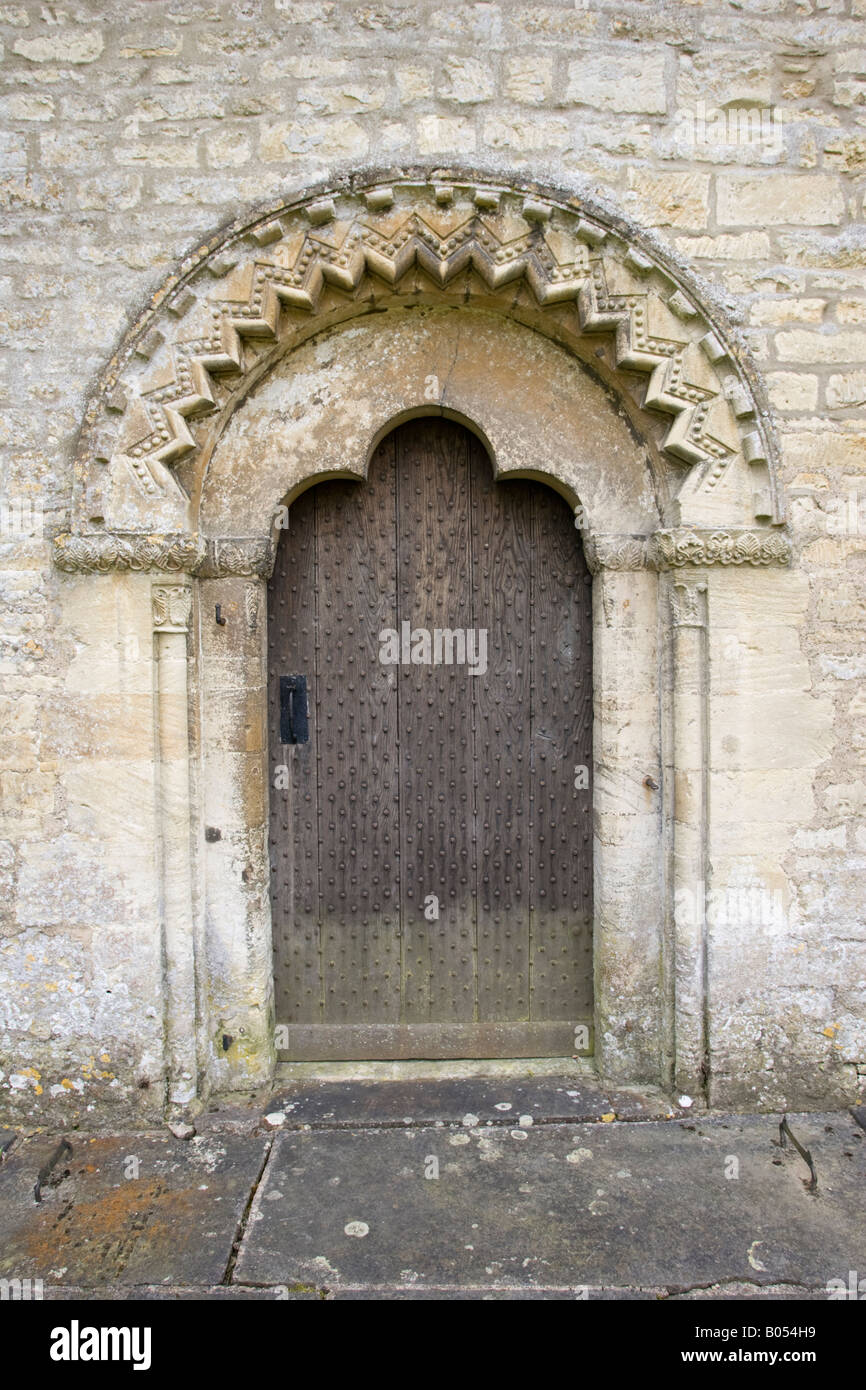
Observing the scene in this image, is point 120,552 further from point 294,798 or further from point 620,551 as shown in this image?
point 620,551

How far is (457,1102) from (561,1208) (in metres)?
0.67

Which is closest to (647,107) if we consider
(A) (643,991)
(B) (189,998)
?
(A) (643,991)

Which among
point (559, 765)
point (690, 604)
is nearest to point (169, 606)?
point (559, 765)

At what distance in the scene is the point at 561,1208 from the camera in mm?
2754

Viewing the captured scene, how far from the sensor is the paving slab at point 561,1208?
250cm

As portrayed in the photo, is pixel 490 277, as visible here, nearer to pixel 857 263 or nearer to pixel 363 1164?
pixel 857 263

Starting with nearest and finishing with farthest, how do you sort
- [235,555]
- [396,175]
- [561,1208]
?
[561,1208] < [396,175] < [235,555]

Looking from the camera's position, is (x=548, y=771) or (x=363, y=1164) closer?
(x=363, y=1164)

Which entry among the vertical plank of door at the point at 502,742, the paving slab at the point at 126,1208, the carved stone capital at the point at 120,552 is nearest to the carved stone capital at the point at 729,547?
the vertical plank of door at the point at 502,742

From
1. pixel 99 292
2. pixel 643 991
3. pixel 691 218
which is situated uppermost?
pixel 691 218

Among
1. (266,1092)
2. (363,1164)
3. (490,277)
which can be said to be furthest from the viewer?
(266,1092)

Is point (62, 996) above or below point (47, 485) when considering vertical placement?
below

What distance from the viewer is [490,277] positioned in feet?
10.5

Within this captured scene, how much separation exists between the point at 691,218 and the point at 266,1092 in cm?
377
